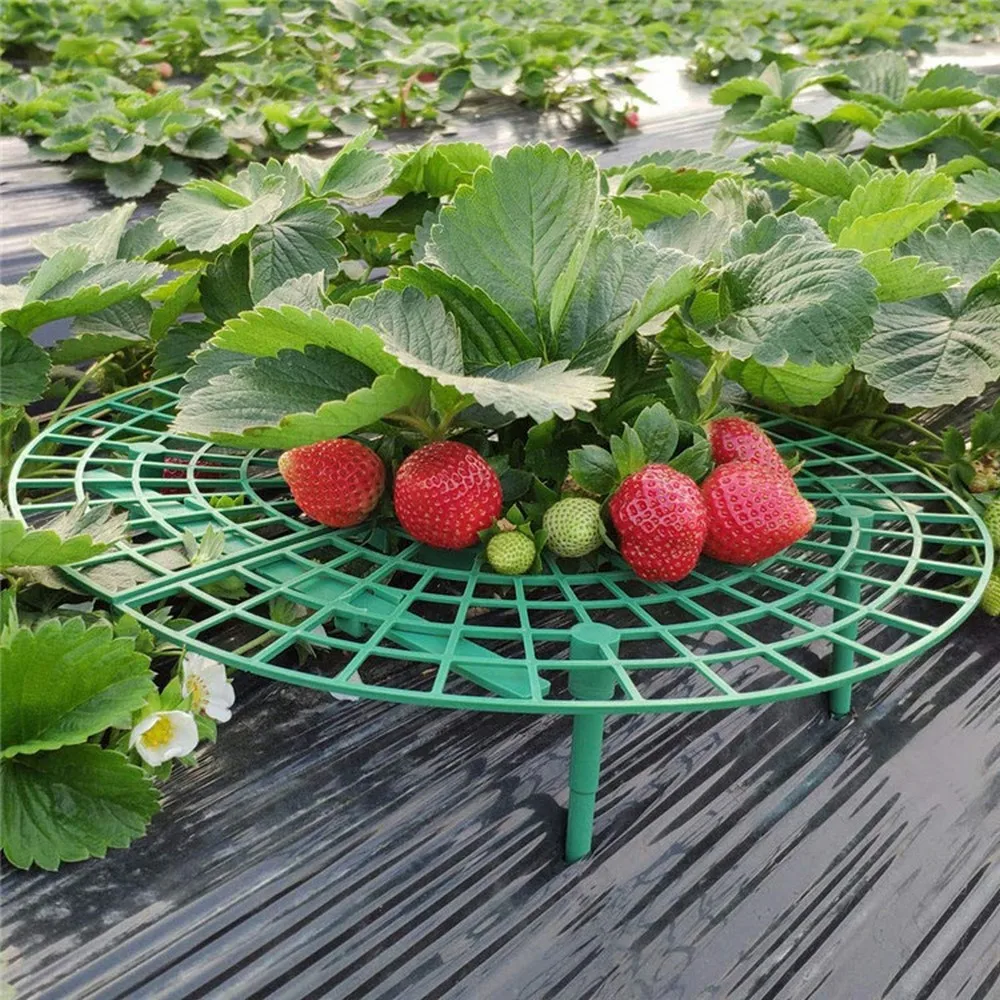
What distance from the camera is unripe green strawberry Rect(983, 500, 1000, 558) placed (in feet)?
4.05

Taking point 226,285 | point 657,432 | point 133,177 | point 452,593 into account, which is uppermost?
point 657,432

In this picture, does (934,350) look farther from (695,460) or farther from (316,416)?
(316,416)

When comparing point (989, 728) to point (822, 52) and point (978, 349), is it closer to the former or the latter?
point (978, 349)

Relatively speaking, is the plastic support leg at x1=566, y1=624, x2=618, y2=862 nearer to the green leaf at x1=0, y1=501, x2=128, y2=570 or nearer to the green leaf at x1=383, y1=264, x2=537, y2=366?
the green leaf at x1=383, y1=264, x2=537, y2=366

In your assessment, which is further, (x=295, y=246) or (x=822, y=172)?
(x=822, y=172)

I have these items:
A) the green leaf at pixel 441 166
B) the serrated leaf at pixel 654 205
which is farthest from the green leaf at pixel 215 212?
the serrated leaf at pixel 654 205

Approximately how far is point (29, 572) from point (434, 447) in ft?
1.30

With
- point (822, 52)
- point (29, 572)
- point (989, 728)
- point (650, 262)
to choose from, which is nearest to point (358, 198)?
point (650, 262)

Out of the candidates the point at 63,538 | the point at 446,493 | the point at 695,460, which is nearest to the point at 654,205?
the point at 695,460

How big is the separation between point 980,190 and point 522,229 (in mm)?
957

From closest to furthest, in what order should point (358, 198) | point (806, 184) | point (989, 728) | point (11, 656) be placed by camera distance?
point (11, 656) < point (989, 728) < point (358, 198) < point (806, 184)

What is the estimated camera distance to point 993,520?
4.07 feet

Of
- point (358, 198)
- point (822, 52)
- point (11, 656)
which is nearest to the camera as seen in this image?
point (11, 656)

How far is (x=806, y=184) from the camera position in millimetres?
1482
